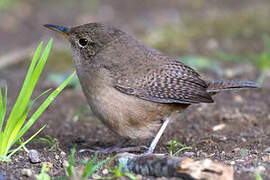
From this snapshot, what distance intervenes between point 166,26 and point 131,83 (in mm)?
5507

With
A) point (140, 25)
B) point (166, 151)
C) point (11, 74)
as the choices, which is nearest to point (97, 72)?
point (166, 151)

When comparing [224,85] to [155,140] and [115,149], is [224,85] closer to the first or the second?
[155,140]

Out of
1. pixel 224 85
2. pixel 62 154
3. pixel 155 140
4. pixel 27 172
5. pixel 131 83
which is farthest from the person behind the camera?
pixel 224 85

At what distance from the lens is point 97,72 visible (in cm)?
471

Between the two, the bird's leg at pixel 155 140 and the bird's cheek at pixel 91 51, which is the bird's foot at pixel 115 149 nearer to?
the bird's leg at pixel 155 140

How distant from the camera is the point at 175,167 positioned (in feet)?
11.4

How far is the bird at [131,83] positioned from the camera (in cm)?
463

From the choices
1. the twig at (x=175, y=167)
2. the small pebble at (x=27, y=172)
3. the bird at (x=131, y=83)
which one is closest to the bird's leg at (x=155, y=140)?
the bird at (x=131, y=83)

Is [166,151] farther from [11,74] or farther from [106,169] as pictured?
[11,74]

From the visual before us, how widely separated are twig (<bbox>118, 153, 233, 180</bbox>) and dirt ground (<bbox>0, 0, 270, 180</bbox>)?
30 centimetres

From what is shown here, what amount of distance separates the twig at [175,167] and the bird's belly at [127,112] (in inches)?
28.7

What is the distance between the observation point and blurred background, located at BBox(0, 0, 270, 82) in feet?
28.8

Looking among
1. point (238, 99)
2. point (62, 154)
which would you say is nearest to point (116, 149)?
point (62, 154)

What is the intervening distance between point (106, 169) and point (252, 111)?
2996 millimetres
